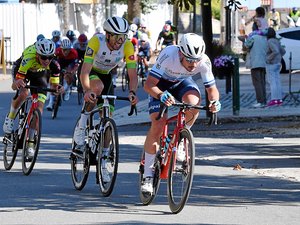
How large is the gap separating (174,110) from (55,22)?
74.6ft

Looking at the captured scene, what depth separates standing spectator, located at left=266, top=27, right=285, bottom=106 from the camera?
933 inches

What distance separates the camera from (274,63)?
78.3 ft

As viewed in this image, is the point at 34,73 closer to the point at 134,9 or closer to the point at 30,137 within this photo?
the point at 30,137

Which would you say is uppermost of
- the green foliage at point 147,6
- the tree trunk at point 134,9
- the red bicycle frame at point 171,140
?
the green foliage at point 147,6

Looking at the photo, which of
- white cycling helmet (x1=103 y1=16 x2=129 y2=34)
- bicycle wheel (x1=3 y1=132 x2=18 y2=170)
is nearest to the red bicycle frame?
white cycling helmet (x1=103 y1=16 x2=129 y2=34)

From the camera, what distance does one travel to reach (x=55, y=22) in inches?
1796

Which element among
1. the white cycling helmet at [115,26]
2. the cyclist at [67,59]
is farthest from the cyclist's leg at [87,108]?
the cyclist at [67,59]

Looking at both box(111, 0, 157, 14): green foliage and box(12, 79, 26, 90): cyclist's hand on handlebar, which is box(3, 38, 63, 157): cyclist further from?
box(111, 0, 157, 14): green foliage

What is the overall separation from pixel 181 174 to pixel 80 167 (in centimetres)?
219

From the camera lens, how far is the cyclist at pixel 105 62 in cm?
1172

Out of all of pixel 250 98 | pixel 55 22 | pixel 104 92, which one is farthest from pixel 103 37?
pixel 55 22

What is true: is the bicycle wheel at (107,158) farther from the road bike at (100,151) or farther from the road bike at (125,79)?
the road bike at (125,79)

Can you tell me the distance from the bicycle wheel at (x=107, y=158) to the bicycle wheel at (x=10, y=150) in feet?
9.15

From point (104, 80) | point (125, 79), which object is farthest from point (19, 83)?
point (125, 79)
